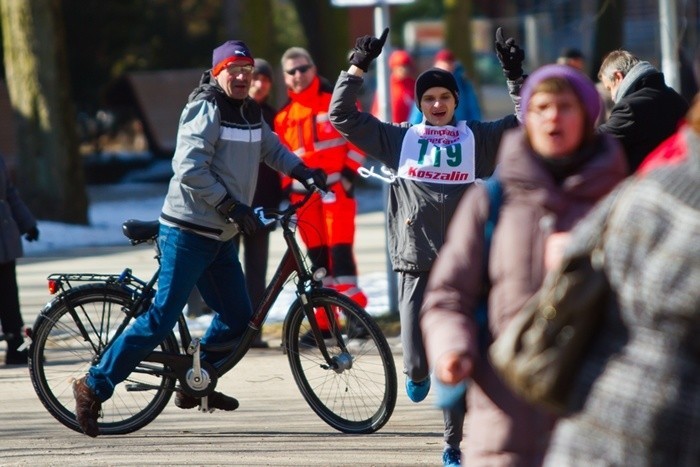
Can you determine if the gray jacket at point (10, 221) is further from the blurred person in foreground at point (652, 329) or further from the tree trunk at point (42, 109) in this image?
the tree trunk at point (42, 109)

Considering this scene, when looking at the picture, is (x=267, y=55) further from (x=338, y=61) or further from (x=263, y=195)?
(x=263, y=195)

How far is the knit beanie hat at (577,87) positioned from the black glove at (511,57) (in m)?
3.03

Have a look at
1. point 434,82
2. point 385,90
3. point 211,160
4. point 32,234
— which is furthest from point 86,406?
point 385,90

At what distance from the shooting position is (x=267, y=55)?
21.3m

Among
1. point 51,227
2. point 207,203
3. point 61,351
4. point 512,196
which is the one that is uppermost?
point 512,196

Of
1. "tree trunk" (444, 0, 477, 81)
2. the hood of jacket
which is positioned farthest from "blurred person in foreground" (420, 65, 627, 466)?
"tree trunk" (444, 0, 477, 81)

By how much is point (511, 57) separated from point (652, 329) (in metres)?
4.08

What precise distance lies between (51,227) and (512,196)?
1365 centimetres

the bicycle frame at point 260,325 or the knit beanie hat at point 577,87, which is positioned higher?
the knit beanie hat at point 577,87

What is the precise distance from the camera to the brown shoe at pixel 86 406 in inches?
262

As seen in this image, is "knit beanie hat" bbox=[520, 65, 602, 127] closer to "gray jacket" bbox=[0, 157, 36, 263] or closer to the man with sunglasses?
the man with sunglasses

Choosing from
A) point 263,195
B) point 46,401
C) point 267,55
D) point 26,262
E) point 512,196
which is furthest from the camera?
point 267,55

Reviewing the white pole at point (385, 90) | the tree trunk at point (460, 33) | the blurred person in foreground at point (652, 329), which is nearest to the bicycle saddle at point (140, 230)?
the white pole at point (385, 90)

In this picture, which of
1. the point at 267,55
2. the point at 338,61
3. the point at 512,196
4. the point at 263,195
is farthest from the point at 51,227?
the point at 512,196
